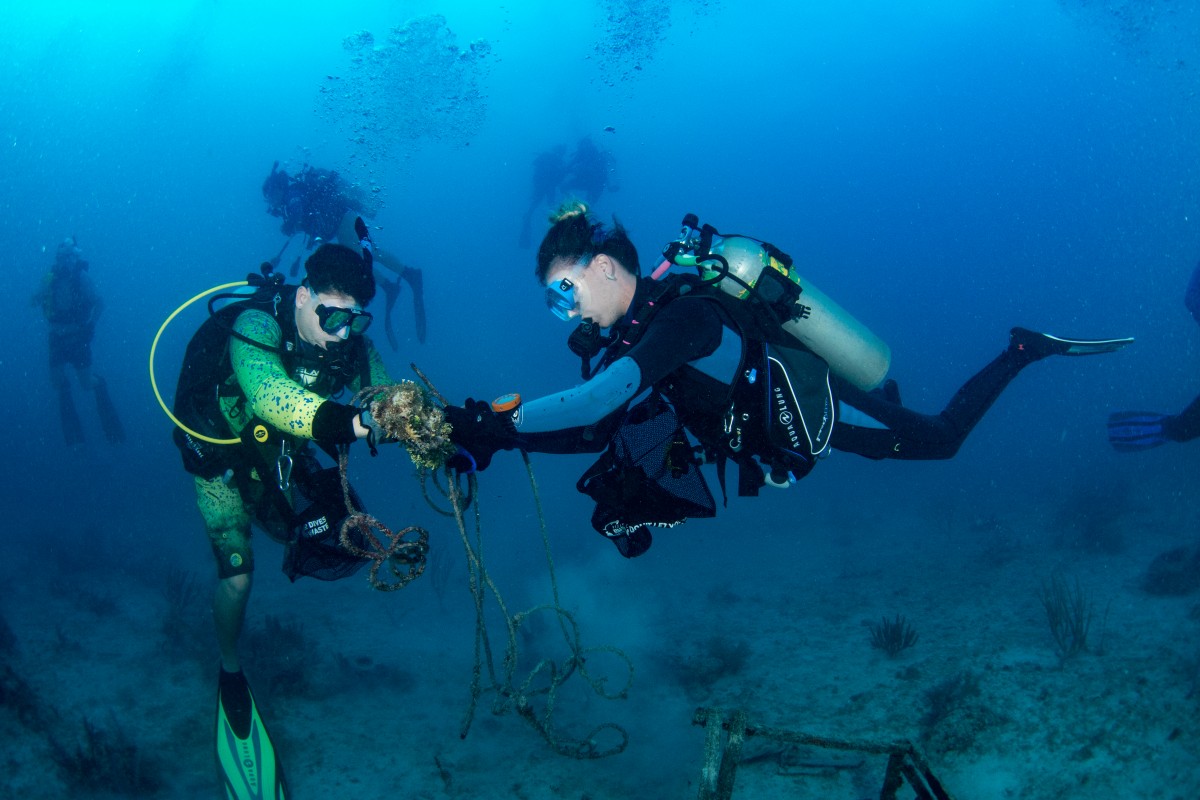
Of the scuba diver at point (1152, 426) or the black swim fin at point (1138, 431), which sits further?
the black swim fin at point (1138, 431)

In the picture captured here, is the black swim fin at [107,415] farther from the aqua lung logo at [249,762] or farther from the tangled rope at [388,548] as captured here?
the tangled rope at [388,548]

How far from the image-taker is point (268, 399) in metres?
2.90

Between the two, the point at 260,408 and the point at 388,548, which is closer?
the point at 388,548

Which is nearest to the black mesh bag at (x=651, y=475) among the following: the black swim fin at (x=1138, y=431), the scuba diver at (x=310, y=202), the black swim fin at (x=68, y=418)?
the black swim fin at (x=1138, y=431)

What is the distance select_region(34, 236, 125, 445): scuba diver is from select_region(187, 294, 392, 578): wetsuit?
1248 cm

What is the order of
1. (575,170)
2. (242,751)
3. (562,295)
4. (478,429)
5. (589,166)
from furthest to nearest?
(575,170) < (589,166) < (242,751) < (562,295) < (478,429)

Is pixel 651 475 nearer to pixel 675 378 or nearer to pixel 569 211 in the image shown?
pixel 675 378

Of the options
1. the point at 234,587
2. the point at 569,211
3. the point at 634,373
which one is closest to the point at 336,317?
the point at 569,211

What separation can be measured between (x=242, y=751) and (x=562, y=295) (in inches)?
183

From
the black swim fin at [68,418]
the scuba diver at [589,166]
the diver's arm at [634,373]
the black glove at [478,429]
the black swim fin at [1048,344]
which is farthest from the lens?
the scuba diver at [589,166]

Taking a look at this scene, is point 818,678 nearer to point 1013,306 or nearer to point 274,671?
point 274,671

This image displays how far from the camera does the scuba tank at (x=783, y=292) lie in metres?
3.61

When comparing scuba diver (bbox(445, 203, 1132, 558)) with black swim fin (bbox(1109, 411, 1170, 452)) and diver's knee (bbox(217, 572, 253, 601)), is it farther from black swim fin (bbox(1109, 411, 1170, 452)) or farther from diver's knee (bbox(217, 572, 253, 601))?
black swim fin (bbox(1109, 411, 1170, 452))

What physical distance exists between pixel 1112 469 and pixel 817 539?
1208 centimetres
